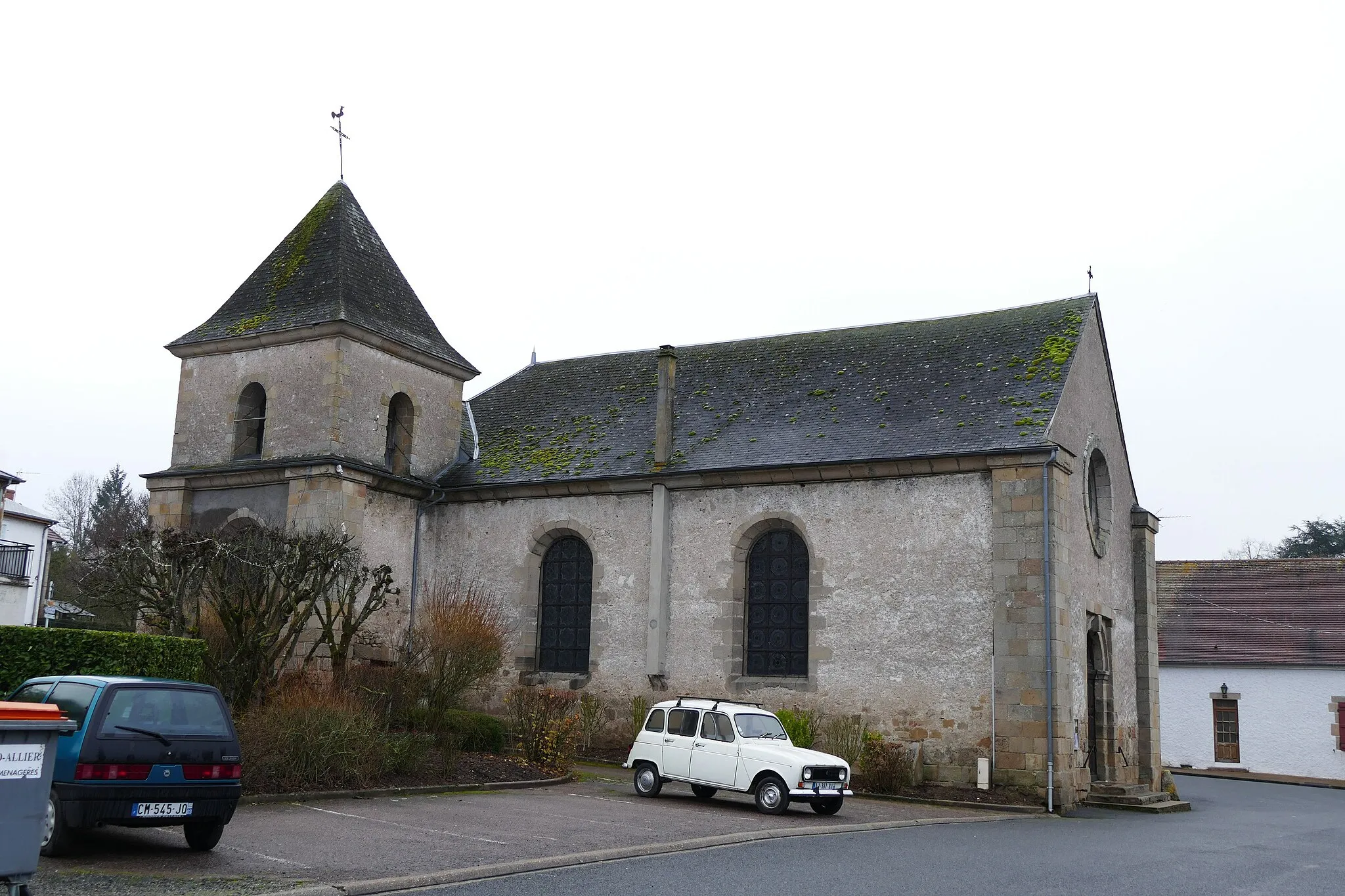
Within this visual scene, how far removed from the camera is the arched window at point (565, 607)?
892 inches

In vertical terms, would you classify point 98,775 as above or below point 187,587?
below

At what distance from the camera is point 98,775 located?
9414 mm

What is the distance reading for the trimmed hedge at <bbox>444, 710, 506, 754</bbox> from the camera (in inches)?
731

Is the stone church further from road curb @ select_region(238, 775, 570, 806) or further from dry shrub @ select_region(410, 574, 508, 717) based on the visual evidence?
road curb @ select_region(238, 775, 570, 806)

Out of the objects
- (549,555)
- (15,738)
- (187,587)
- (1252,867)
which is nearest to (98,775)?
(15,738)

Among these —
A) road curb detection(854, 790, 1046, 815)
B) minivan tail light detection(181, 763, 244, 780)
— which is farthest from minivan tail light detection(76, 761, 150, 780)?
road curb detection(854, 790, 1046, 815)

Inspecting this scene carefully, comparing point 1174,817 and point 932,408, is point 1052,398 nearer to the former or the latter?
point 932,408

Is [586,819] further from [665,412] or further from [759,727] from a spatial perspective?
[665,412]

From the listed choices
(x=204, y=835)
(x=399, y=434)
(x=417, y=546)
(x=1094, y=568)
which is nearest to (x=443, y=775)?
(x=204, y=835)

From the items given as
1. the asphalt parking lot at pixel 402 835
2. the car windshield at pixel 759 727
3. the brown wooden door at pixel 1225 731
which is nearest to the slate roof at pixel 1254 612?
the brown wooden door at pixel 1225 731

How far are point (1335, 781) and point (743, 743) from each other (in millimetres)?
24290

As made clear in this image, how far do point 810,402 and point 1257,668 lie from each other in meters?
20.1

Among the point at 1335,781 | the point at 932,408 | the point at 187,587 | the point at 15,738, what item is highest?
the point at 932,408

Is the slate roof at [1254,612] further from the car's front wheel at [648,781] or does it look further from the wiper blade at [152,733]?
the wiper blade at [152,733]
